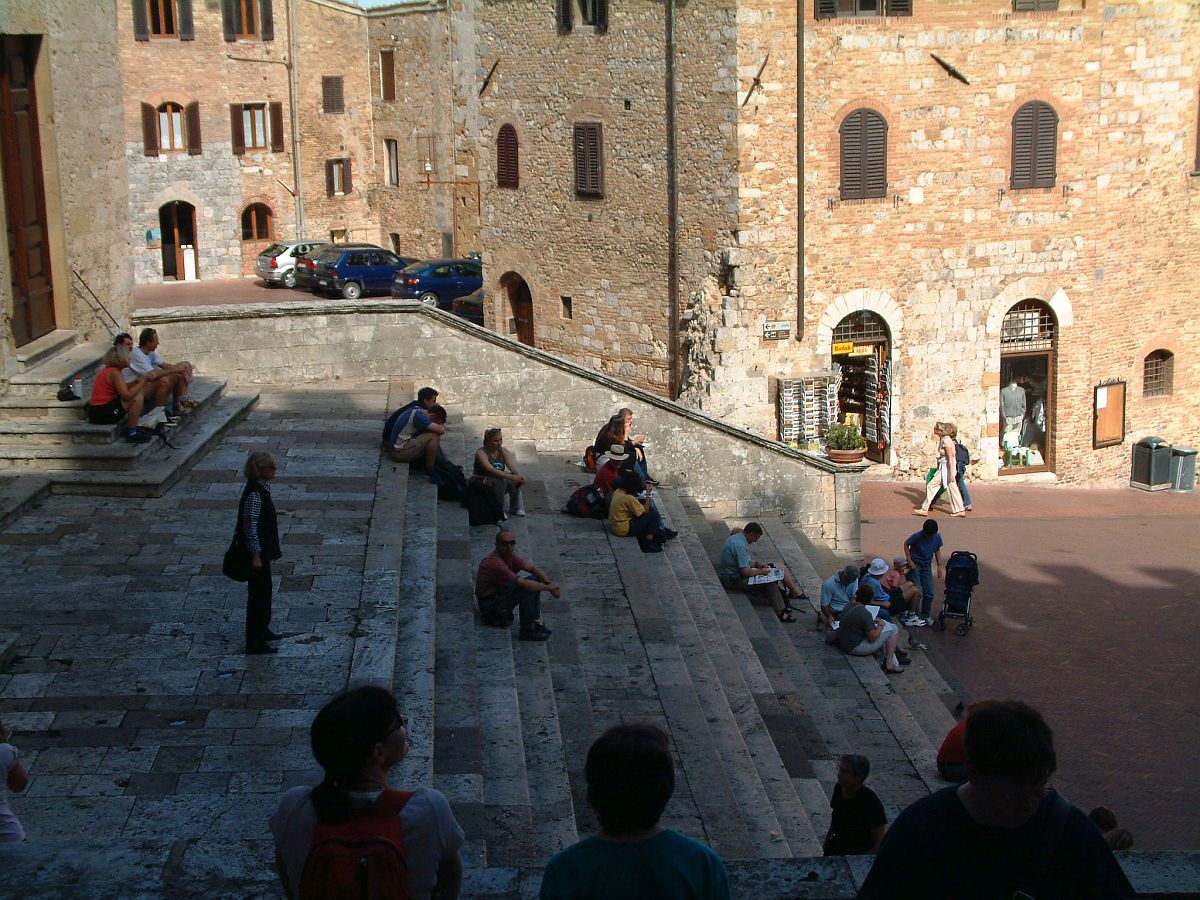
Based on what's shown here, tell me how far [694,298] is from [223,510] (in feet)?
41.6

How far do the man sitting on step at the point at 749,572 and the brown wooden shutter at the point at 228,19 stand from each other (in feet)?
109

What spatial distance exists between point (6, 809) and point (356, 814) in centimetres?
261

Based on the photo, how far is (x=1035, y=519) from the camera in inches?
835

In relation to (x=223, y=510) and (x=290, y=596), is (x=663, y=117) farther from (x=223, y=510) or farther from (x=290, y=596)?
(x=290, y=596)

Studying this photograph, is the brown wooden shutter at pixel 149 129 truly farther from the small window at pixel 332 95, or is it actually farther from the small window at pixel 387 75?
the small window at pixel 387 75

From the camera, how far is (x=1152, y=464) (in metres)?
24.2

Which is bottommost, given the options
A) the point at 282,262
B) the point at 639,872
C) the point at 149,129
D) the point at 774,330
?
the point at 639,872

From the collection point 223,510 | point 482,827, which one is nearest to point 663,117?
point 223,510

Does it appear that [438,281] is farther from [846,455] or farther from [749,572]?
[749,572]

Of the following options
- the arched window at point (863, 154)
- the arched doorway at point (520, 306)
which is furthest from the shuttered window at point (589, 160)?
the arched window at point (863, 154)

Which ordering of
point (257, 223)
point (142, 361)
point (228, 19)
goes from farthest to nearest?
point (257, 223) → point (228, 19) → point (142, 361)

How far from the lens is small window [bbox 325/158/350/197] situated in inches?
1751

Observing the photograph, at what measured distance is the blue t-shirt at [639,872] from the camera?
3.77 m

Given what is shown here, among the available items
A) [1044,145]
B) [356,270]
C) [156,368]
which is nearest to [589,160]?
[1044,145]
